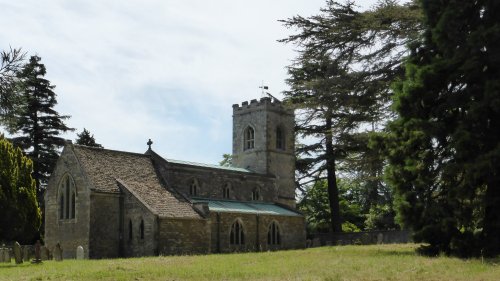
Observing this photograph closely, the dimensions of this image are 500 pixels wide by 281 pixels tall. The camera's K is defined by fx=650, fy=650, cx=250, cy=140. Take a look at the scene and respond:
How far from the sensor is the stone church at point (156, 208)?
34.2 meters

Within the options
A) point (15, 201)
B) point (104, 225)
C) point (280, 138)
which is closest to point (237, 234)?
point (104, 225)

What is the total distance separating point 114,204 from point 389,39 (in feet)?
57.6

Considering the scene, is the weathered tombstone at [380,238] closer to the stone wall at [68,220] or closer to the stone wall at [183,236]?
the stone wall at [183,236]

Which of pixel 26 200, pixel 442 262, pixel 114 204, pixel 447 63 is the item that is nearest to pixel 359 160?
pixel 447 63

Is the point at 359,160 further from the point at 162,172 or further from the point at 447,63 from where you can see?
the point at 162,172

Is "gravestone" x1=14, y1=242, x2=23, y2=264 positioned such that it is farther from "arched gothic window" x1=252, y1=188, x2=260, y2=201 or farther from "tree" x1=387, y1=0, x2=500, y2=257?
"arched gothic window" x1=252, y1=188, x2=260, y2=201

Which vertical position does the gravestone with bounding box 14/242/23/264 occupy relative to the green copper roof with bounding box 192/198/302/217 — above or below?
below

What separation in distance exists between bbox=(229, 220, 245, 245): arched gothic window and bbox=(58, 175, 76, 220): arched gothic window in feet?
29.7

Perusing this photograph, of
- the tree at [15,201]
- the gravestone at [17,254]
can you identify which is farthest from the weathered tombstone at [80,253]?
the tree at [15,201]

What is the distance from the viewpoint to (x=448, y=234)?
827 inches

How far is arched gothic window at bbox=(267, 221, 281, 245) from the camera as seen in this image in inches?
1592

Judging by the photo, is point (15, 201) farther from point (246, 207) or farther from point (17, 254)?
point (246, 207)

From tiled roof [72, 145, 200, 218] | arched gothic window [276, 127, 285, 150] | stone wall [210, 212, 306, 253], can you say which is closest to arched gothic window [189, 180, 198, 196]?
tiled roof [72, 145, 200, 218]

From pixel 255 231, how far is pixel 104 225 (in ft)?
30.7
